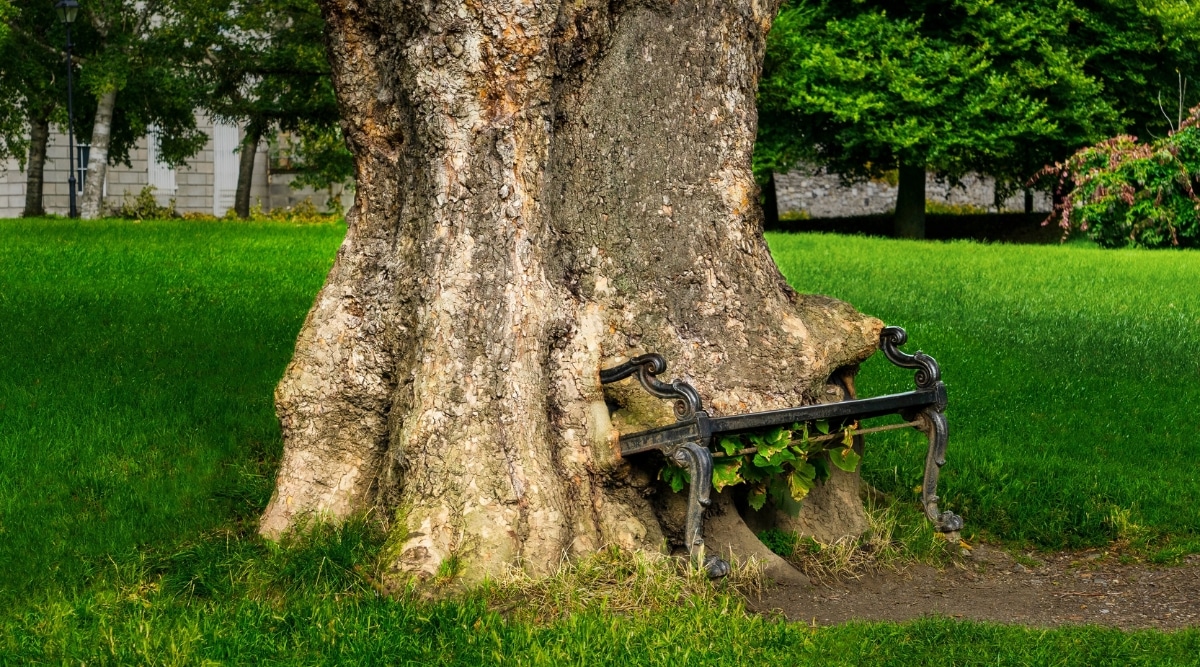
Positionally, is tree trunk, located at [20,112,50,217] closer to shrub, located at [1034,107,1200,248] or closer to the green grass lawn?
the green grass lawn

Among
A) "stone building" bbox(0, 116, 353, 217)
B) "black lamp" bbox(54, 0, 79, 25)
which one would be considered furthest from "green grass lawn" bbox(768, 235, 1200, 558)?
"stone building" bbox(0, 116, 353, 217)

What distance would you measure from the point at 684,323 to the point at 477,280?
2.81 ft

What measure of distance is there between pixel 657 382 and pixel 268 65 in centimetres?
2005

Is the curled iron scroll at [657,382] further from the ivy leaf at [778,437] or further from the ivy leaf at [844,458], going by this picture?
the ivy leaf at [844,458]

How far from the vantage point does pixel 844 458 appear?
17.2 feet

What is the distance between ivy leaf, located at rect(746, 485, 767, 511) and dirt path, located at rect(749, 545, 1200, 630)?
0.32 metres

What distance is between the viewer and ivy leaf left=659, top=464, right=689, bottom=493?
4.67m

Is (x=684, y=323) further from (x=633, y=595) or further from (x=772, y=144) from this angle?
(x=772, y=144)

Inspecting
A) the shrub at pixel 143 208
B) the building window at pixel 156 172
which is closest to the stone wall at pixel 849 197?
the building window at pixel 156 172

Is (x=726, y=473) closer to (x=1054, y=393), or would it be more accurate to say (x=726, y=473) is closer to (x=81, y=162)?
(x=1054, y=393)

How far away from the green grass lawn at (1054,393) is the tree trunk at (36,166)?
19579 millimetres

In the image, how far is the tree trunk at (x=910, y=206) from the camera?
93.3 ft

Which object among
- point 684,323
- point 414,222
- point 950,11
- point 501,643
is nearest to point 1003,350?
point 684,323

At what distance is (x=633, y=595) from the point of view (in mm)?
4422
